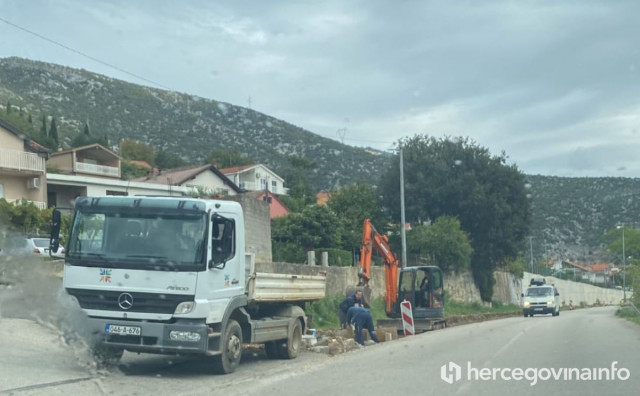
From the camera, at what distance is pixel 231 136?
380ft

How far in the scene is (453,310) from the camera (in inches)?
1704

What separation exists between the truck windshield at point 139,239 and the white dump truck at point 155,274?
0.05ft

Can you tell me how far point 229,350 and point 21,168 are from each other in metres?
35.6

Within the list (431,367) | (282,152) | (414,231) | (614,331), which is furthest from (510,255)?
(282,152)

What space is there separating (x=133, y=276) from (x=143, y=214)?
1.04 metres

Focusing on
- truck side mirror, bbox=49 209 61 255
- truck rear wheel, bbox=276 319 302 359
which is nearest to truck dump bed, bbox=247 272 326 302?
truck rear wheel, bbox=276 319 302 359

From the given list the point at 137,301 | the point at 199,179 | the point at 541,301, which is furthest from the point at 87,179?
the point at 137,301

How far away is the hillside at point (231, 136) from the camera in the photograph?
276 feet

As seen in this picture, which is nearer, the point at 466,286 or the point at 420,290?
the point at 420,290

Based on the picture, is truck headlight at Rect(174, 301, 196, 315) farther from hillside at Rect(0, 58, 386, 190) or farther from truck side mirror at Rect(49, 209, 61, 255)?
hillside at Rect(0, 58, 386, 190)

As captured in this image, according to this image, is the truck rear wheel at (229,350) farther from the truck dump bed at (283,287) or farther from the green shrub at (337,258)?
the green shrub at (337,258)

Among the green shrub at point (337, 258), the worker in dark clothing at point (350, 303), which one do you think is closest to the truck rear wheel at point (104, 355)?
the worker in dark clothing at point (350, 303)

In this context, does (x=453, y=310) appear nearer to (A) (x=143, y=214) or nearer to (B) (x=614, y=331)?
(B) (x=614, y=331)

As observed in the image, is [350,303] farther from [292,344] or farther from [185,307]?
[185,307]
